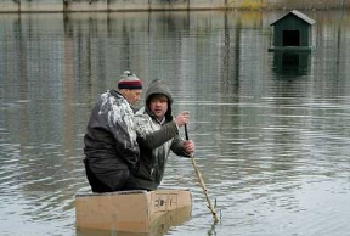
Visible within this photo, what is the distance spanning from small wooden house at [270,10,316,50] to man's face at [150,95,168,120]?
1304 inches

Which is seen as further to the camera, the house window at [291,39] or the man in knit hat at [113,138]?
the house window at [291,39]

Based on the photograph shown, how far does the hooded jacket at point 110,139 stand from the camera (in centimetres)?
1100

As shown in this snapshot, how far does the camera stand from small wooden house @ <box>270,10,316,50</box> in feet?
147

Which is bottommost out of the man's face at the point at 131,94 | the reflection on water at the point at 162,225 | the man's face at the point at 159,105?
the reflection on water at the point at 162,225

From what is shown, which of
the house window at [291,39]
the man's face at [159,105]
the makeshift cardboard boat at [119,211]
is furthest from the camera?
the house window at [291,39]

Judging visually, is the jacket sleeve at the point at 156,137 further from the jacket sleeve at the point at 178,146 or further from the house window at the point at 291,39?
the house window at the point at 291,39

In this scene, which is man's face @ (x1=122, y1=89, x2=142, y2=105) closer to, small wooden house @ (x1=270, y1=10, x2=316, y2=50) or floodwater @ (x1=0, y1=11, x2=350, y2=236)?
floodwater @ (x1=0, y1=11, x2=350, y2=236)

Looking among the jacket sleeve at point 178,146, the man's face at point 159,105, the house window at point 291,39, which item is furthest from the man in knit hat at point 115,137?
the house window at point 291,39

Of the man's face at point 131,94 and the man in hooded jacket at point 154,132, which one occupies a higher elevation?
the man's face at point 131,94

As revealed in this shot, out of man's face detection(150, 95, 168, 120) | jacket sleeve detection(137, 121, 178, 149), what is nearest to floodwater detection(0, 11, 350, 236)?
jacket sleeve detection(137, 121, 178, 149)

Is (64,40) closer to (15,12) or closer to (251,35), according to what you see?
(251,35)

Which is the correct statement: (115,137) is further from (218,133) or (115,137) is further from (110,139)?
(218,133)

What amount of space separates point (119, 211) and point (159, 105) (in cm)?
135

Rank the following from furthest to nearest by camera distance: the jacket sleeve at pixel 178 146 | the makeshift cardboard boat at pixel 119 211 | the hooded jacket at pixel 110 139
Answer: the jacket sleeve at pixel 178 146
the makeshift cardboard boat at pixel 119 211
the hooded jacket at pixel 110 139
